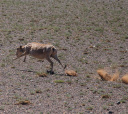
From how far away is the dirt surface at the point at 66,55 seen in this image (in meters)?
12.3

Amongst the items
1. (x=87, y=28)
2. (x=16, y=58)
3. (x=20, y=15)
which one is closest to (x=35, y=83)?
(x=16, y=58)

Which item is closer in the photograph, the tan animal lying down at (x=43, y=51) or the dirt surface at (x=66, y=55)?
the dirt surface at (x=66, y=55)

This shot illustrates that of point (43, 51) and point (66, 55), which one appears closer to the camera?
point (43, 51)

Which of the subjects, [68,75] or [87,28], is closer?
[68,75]

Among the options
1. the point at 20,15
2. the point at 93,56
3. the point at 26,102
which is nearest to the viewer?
the point at 26,102

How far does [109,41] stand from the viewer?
1086 inches

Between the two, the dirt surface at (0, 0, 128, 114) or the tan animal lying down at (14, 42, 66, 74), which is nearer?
the dirt surface at (0, 0, 128, 114)

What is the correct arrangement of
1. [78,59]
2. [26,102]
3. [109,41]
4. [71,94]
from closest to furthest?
[26,102], [71,94], [78,59], [109,41]

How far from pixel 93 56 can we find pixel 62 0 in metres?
23.5

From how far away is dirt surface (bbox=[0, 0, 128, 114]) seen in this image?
12.3 metres

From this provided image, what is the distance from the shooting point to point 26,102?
12.0 m

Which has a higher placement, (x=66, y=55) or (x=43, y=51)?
(x=43, y=51)

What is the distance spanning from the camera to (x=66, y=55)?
72.2 ft

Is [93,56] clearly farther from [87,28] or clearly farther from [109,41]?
[87,28]
